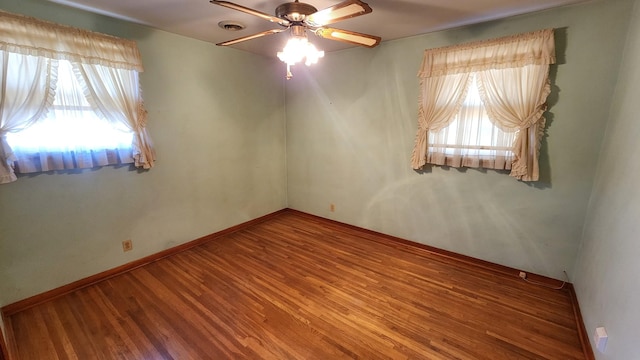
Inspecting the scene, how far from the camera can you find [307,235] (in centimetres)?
355

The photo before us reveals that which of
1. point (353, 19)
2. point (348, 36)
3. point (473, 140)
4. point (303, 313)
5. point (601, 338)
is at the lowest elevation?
point (303, 313)

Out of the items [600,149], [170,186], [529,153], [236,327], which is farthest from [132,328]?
[600,149]

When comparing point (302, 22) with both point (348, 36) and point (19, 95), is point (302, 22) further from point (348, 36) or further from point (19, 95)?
point (19, 95)

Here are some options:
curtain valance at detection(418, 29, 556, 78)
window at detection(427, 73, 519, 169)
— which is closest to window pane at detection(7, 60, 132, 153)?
curtain valance at detection(418, 29, 556, 78)

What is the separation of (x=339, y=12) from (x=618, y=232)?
213 cm

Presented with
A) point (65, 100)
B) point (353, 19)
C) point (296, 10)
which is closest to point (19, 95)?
point (65, 100)

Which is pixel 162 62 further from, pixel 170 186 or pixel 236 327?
pixel 236 327

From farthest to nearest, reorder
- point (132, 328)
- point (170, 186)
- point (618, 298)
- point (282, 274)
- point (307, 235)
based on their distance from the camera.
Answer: point (307, 235), point (170, 186), point (282, 274), point (132, 328), point (618, 298)

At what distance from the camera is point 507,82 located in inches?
92.3

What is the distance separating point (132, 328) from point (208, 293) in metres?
0.57

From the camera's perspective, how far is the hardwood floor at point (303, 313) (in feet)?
5.78

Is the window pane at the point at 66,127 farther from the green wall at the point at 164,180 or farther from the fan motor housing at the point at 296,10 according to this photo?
the fan motor housing at the point at 296,10

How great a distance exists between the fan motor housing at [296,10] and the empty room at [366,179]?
14mm

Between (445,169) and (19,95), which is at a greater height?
(19,95)
